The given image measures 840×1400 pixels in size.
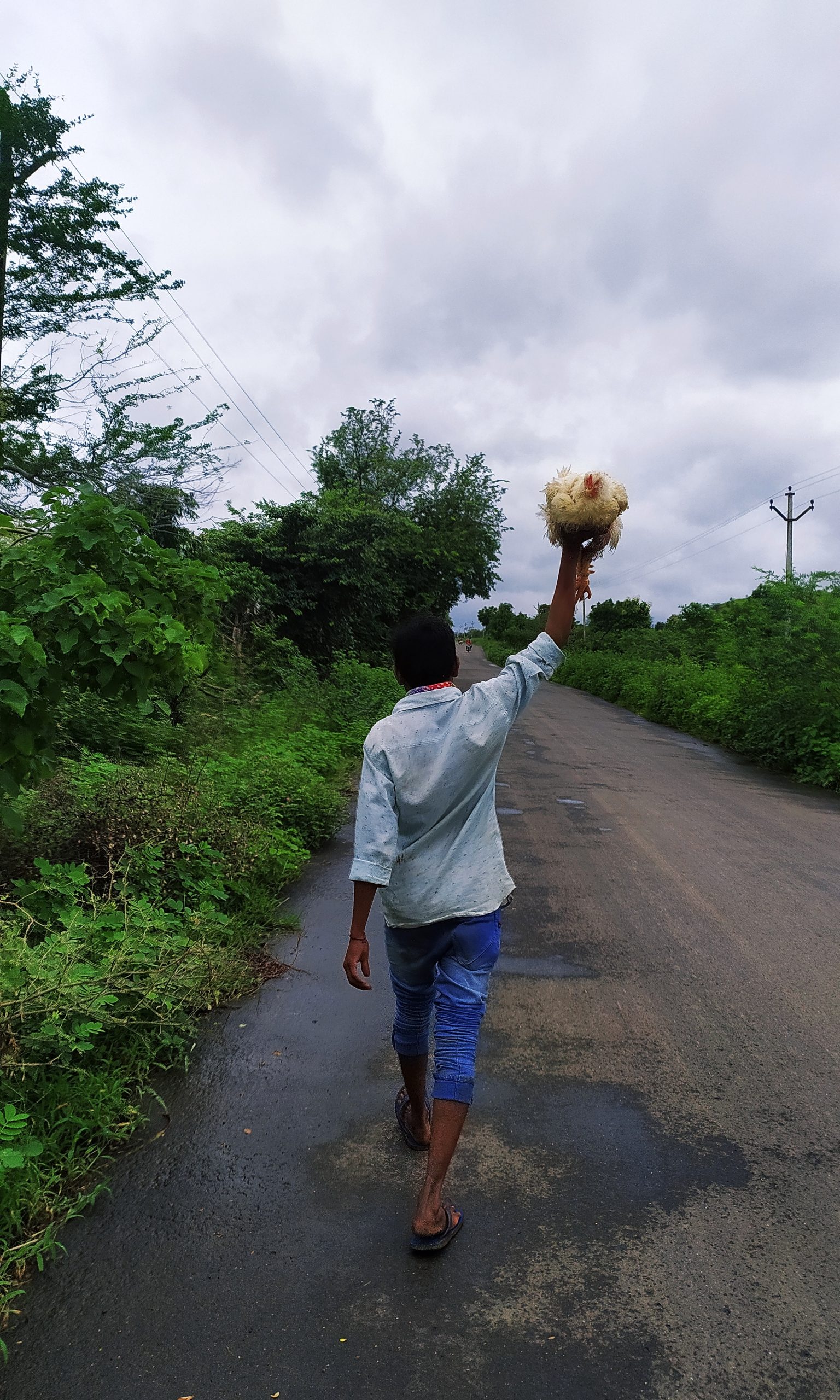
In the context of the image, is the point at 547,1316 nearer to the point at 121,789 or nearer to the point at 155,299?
the point at 121,789

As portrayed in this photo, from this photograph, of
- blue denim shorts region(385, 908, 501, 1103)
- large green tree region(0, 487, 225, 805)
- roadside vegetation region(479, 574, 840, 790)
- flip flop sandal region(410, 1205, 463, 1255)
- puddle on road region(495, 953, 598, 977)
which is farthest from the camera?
roadside vegetation region(479, 574, 840, 790)

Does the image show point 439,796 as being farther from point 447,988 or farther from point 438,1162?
point 438,1162

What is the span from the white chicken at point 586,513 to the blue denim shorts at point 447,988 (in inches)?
45.2

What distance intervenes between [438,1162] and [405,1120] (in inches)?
23.7

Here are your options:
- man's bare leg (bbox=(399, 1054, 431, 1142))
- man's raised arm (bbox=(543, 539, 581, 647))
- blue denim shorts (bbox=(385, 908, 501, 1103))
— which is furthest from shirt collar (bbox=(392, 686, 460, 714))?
man's bare leg (bbox=(399, 1054, 431, 1142))

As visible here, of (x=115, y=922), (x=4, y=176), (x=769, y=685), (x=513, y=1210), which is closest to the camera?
(x=513, y=1210)

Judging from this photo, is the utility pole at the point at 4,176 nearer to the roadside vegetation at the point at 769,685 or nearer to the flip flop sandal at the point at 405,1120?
the roadside vegetation at the point at 769,685

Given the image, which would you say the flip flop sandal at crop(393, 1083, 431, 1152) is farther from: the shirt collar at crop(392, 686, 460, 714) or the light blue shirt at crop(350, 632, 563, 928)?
the shirt collar at crop(392, 686, 460, 714)

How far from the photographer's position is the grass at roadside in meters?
2.85

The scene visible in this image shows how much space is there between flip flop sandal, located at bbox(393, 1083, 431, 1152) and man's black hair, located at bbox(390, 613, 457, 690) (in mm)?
1417

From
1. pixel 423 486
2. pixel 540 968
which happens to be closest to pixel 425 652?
pixel 540 968

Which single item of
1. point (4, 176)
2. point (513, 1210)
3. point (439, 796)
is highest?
point (4, 176)

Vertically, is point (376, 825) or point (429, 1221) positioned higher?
point (376, 825)

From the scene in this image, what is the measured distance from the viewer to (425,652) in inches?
112
